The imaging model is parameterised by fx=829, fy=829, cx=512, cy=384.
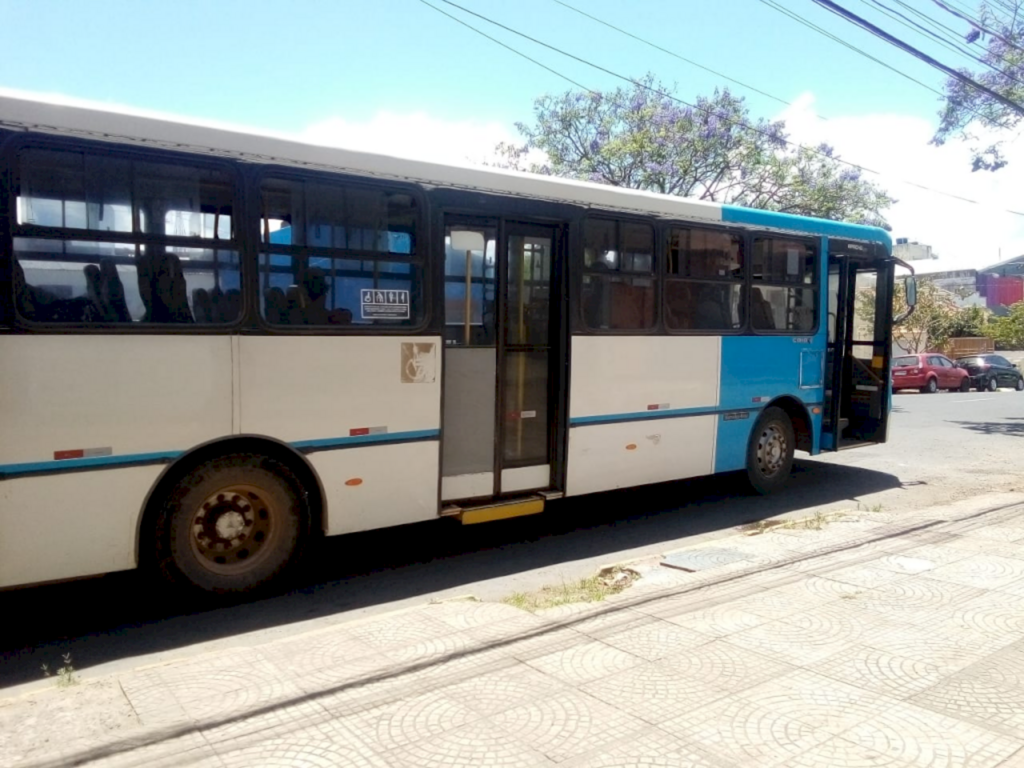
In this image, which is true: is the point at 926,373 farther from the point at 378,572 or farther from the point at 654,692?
the point at 654,692

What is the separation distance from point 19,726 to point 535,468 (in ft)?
14.1

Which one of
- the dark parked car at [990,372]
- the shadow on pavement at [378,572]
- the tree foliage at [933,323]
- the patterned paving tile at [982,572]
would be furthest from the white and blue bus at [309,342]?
the tree foliage at [933,323]

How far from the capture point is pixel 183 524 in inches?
208

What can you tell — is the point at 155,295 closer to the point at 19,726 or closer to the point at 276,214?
the point at 276,214

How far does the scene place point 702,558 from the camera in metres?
6.44

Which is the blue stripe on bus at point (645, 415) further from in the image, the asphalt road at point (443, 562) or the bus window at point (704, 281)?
the asphalt road at point (443, 562)

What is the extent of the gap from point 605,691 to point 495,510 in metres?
2.79

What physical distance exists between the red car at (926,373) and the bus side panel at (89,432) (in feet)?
94.6

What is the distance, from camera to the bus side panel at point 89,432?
4.63 m

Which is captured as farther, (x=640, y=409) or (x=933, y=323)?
(x=933, y=323)

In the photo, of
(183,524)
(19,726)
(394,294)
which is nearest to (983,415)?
(394,294)

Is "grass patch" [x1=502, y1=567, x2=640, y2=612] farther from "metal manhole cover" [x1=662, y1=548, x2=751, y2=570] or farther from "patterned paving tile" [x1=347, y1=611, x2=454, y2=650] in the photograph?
"patterned paving tile" [x1=347, y1=611, x2=454, y2=650]

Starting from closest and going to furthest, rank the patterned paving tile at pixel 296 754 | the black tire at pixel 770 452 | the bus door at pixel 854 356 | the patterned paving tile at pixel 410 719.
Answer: the patterned paving tile at pixel 296 754
the patterned paving tile at pixel 410 719
the black tire at pixel 770 452
the bus door at pixel 854 356

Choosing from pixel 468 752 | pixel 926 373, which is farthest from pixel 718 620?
pixel 926 373
